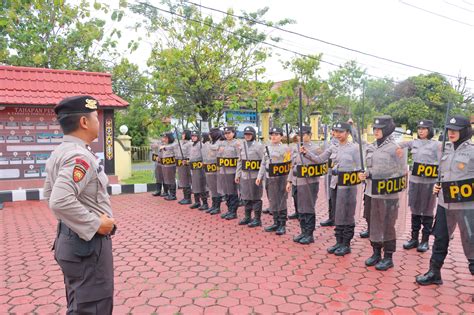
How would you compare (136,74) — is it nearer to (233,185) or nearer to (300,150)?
(233,185)

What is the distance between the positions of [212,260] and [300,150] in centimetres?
190

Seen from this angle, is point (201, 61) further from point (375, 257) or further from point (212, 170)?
point (375, 257)

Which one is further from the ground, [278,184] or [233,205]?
[278,184]

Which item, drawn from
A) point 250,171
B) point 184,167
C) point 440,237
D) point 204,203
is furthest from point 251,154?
point 440,237

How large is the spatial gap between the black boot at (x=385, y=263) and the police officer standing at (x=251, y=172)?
250 cm

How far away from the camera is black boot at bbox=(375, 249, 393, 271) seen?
14.5ft

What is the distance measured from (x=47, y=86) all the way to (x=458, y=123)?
9.38 metres

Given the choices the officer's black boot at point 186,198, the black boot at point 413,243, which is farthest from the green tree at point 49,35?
the black boot at point 413,243

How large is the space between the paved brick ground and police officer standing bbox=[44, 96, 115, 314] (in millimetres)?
1247

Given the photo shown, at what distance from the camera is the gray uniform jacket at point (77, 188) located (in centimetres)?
216

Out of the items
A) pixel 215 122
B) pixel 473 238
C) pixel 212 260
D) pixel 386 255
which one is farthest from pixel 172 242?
pixel 215 122

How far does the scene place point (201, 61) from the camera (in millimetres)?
11000

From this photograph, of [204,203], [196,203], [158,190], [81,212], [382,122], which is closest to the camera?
[81,212]

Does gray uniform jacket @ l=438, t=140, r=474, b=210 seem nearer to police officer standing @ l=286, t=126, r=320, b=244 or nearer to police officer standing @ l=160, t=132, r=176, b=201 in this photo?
police officer standing @ l=286, t=126, r=320, b=244
